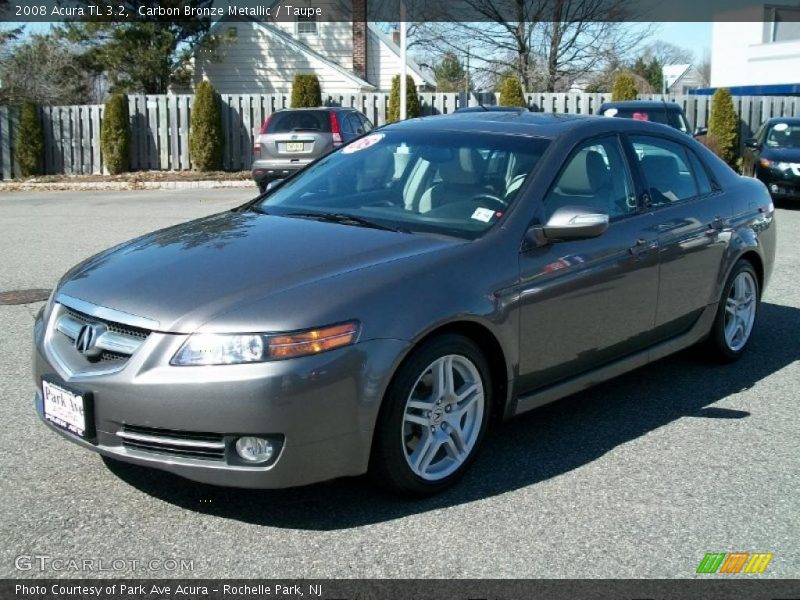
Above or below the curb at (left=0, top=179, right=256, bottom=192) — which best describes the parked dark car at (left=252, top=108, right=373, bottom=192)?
above

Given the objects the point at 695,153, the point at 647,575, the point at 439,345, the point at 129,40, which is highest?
the point at 129,40

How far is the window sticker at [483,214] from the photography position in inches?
178

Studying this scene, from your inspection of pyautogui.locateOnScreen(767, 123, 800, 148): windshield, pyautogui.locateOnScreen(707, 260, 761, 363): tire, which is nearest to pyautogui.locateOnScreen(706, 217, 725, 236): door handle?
pyautogui.locateOnScreen(707, 260, 761, 363): tire

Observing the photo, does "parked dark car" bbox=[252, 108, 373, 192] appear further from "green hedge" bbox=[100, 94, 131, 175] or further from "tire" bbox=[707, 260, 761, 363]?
"tire" bbox=[707, 260, 761, 363]

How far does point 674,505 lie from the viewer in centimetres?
403

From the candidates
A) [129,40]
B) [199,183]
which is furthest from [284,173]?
[129,40]

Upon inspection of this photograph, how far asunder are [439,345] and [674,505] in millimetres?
1240

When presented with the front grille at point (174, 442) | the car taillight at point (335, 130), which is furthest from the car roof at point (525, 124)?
the car taillight at point (335, 130)

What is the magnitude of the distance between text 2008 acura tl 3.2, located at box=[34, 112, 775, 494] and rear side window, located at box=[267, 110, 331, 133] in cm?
1269

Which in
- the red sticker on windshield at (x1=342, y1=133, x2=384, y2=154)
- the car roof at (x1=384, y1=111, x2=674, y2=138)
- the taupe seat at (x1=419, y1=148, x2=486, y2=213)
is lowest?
the taupe seat at (x1=419, y1=148, x2=486, y2=213)

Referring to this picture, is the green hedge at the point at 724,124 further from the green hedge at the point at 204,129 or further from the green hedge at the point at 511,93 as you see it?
the green hedge at the point at 204,129

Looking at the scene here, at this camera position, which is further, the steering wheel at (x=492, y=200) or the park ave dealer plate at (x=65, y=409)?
the steering wheel at (x=492, y=200)

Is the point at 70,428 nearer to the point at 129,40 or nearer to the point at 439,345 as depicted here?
the point at 439,345

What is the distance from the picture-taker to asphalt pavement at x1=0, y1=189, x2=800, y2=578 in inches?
137
